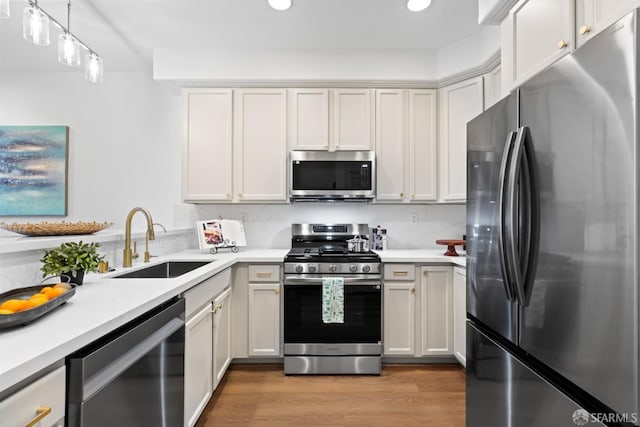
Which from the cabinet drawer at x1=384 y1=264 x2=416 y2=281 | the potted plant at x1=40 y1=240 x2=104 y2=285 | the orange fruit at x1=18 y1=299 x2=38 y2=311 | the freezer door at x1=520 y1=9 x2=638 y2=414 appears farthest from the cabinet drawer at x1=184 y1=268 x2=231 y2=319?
the freezer door at x1=520 y1=9 x2=638 y2=414

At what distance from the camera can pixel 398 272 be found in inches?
109

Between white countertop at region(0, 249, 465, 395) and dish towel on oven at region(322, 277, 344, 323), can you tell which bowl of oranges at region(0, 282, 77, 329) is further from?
dish towel on oven at region(322, 277, 344, 323)

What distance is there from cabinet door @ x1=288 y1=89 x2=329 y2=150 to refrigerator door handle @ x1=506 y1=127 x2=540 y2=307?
81.2 inches

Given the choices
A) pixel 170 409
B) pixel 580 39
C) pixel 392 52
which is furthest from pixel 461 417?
pixel 392 52

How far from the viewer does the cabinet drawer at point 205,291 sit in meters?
1.70

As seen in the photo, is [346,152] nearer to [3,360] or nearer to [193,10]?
[193,10]

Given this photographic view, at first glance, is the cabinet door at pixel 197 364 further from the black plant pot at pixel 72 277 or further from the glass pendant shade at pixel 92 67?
the glass pendant shade at pixel 92 67

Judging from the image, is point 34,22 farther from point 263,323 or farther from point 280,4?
point 263,323

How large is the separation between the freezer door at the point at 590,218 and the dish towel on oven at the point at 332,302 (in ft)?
5.23

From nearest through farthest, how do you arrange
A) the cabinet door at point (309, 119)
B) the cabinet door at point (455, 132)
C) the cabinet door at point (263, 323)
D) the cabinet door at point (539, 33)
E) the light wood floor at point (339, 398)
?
the cabinet door at point (539, 33) → the light wood floor at point (339, 398) → the cabinet door at point (263, 323) → the cabinet door at point (455, 132) → the cabinet door at point (309, 119)

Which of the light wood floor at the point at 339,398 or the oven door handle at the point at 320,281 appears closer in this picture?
the light wood floor at the point at 339,398

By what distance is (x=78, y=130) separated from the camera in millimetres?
3463

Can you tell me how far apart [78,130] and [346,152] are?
2733 mm

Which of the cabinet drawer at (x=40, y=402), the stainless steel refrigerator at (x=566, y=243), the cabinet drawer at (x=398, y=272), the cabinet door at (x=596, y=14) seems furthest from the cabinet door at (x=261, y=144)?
the cabinet drawer at (x=40, y=402)
